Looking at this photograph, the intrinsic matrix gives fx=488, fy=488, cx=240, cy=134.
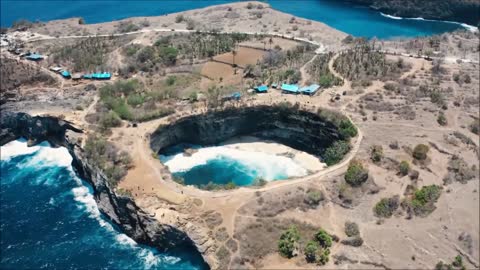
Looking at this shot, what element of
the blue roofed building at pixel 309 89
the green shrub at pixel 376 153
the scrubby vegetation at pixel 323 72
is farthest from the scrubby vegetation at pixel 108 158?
the scrubby vegetation at pixel 323 72

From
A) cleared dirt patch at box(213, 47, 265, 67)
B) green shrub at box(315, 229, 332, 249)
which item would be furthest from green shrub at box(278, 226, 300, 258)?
cleared dirt patch at box(213, 47, 265, 67)

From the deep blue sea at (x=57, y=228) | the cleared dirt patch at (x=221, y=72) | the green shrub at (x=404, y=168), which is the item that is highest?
the cleared dirt patch at (x=221, y=72)

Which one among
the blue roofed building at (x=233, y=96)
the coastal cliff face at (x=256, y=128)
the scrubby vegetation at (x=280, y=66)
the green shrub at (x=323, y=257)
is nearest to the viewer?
the green shrub at (x=323, y=257)

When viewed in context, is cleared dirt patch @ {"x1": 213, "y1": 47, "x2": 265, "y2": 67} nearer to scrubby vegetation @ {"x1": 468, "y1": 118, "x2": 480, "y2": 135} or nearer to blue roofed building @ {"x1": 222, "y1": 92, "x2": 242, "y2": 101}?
blue roofed building @ {"x1": 222, "y1": 92, "x2": 242, "y2": 101}

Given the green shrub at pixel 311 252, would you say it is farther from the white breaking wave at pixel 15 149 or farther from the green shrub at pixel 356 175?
the white breaking wave at pixel 15 149

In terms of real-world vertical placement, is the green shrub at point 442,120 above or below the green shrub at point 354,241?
above

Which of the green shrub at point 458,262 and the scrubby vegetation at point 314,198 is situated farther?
the scrubby vegetation at point 314,198

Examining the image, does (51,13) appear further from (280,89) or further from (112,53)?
(280,89)
